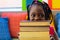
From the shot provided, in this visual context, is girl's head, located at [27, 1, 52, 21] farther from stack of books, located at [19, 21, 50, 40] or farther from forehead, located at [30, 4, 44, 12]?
stack of books, located at [19, 21, 50, 40]

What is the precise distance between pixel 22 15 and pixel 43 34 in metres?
1.33

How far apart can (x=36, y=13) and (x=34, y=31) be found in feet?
1.28

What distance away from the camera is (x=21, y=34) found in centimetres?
76

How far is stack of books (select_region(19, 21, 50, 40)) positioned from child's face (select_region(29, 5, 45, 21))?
1.03 ft

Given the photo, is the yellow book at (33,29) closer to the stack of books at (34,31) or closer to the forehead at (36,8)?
the stack of books at (34,31)

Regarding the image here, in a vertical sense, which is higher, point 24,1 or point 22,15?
point 24,1

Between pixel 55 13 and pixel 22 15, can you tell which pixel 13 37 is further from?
pixel 55 13

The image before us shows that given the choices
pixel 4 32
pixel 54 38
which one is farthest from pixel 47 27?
pixel 4 32

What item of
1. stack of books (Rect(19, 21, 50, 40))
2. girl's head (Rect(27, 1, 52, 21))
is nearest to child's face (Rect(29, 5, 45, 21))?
girl's head (Rect(27, 1, 52, 21))

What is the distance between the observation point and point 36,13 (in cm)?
114

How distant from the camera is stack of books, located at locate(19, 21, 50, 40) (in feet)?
2.48

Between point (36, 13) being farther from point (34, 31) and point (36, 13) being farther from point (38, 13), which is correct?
point (34, 31)

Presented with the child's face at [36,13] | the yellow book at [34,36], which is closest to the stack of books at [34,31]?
the yellow book at [34,36]

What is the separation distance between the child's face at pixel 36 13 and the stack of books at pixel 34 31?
31 cm
